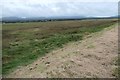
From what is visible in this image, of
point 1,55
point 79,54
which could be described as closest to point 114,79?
point 79,54

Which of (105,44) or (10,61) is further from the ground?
(105,44)

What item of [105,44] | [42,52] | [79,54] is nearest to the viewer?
[79,54]

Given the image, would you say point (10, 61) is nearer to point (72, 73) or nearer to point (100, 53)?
point (100, 53)

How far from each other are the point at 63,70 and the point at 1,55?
13005 millimetres

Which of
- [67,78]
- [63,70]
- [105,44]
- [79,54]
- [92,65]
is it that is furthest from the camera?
[105,44]

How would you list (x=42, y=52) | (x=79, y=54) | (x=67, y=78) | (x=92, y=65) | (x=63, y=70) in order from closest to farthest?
(x=67, y=78) < (x=63, y=70) < (x=92, y=65) < (x=79, y=54) < (x=42, y=52)

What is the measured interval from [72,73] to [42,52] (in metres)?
12.0

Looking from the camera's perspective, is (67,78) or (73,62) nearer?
(67,78)

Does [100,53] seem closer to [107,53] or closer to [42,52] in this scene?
[107,53]

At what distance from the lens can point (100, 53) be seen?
19.5 metres

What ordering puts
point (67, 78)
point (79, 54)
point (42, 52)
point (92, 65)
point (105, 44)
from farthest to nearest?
point (42, 52)
point (105, 44)
point (79, 54)
point (92, 65)
point (67, 78)

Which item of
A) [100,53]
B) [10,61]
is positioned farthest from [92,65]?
[10,61]

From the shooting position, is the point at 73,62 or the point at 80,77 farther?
the point at 73,62

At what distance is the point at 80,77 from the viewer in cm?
1387
